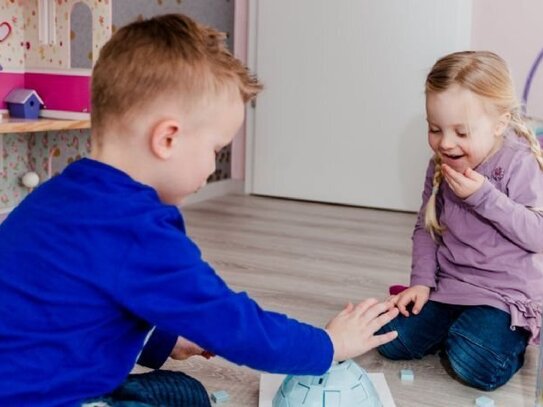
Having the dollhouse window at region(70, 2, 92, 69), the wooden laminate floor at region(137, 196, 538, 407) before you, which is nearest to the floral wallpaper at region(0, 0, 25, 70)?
the dollhouse window at region(70, 2, 92, 69)

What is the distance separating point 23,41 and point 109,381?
1.46 m

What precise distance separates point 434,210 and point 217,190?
1578mm

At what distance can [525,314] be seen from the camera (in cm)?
116

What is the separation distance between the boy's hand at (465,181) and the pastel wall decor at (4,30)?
49.4 inches

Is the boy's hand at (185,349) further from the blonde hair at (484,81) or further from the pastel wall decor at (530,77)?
the pastel wall decor at (530,77)

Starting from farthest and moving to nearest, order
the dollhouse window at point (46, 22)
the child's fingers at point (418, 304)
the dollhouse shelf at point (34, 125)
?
the dollhouse window at point (46, 22), the dollhouse shelf at point (34, 125), the child's fingers at point (418, 304)

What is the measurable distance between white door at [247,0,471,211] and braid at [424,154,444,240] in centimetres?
126

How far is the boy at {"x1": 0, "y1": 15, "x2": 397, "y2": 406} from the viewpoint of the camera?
65cm

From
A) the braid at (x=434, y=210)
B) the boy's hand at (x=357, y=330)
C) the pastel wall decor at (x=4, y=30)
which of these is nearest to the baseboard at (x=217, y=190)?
the pastel wall decor at (x=4, y=30)

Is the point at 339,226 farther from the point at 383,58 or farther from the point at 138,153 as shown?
the point at 138,153

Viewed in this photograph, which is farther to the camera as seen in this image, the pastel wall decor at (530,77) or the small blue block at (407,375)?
the pastel wall decor at (530,77)

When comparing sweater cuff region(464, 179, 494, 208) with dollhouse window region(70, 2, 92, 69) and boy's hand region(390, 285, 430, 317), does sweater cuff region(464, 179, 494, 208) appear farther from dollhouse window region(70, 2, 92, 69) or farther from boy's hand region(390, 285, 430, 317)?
dollhouse window region(70, 2, 92, 69)

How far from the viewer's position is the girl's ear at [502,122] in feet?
3.81

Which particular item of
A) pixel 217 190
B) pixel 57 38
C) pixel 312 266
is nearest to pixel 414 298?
pixel 312 266
